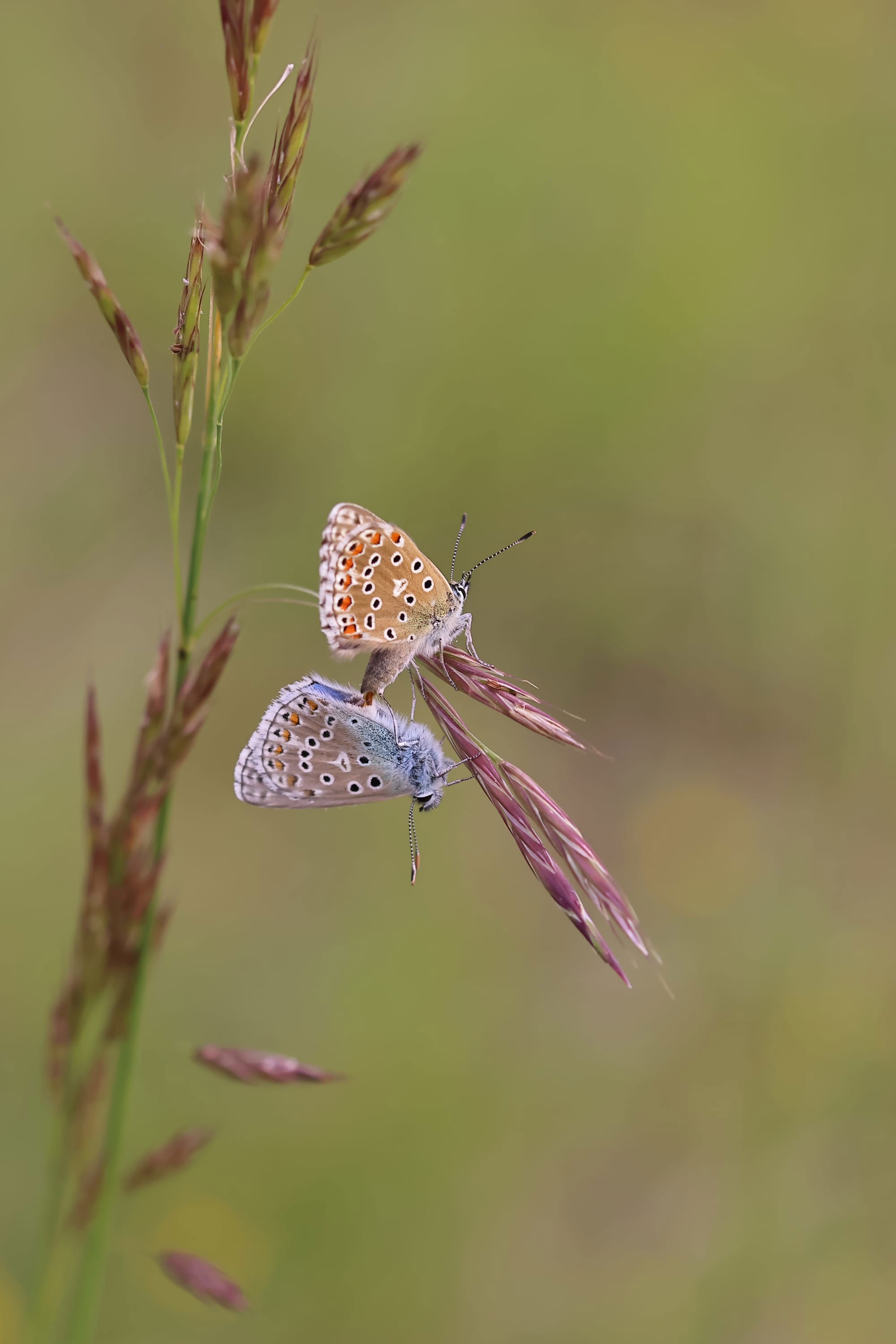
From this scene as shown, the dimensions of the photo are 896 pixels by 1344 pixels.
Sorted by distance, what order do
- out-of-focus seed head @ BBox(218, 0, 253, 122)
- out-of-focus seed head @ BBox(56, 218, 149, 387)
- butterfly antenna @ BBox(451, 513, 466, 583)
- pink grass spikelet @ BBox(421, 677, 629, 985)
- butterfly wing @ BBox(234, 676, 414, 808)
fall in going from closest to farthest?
A: out-of-focus seed head @ BBox(218, 0, 253, 122) → out-of-focus seed head @ BBox(56, 218, 149, 387) → pink grass spikelet @ BBox(421, 677, 629, 985) → butterfly wing @ BBox(234, 676, 414, 808) → butterfly antenna @ BBox(451, 513, 466, 583)

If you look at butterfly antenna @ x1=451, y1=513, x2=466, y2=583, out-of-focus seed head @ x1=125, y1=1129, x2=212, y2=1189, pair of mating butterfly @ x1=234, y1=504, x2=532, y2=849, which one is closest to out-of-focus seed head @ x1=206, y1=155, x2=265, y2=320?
pair of mating butterfly @ x1=234, y1=504, x2=532, y2=849

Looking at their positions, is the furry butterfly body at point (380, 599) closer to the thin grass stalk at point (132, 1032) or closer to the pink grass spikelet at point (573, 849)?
the pink grass spikelet at point (573, 849)

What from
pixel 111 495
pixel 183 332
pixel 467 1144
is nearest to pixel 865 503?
pixel 467 1144

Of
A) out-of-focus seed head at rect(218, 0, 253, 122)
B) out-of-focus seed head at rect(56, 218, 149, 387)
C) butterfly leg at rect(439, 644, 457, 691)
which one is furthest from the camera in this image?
butterfly leg at rect(439, 644, 457, 691)

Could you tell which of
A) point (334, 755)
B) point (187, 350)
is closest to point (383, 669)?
point (334, 755)

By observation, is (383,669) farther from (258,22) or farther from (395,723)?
(258,22)

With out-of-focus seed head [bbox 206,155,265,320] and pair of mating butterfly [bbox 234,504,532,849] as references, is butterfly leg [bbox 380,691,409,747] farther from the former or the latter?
out-of-focus seed head [bbox 206,155,265,320]
